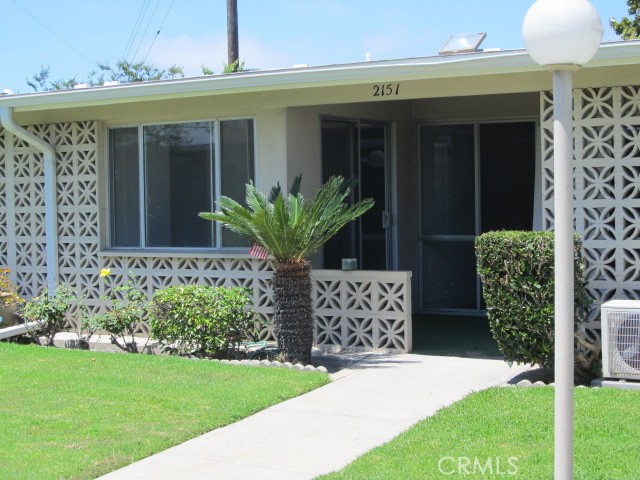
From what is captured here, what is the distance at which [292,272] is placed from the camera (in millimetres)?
9508

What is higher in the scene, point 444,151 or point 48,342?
point 444,151

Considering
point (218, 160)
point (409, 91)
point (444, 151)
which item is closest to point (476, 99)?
point (444, 151)

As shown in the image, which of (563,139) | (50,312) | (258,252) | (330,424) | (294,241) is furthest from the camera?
(50,312)

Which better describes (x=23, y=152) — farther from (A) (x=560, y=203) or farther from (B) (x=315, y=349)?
(A) (x=560, y=203)

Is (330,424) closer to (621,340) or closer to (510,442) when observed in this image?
(510,442)

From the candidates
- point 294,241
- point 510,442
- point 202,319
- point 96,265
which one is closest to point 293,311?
point 294,241

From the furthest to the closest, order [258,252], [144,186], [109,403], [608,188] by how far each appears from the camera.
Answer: [144,186]
[258,252]
[608,188]
[109,403]

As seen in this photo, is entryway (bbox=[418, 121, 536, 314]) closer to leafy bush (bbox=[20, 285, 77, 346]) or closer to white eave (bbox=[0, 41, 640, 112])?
white eave (bbox=[0, 41, 640, 112])

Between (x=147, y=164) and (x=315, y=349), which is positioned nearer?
(x=315, y=349)

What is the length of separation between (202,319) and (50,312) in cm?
250

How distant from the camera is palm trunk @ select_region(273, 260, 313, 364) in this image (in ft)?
31.1

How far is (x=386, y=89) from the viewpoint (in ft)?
33.0

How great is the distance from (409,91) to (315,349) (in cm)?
308

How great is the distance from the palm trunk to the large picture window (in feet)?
5.63
